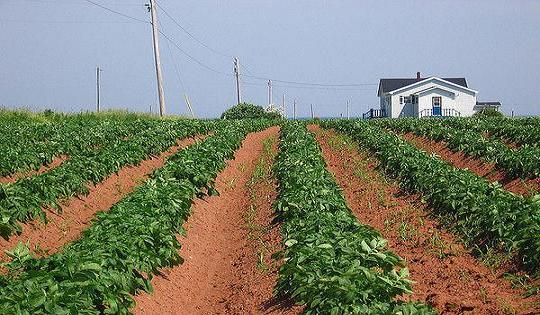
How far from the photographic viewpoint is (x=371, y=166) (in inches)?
834

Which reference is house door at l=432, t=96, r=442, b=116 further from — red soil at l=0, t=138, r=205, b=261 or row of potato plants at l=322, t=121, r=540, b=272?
red soil at l=0, t=138, r=205, b=261

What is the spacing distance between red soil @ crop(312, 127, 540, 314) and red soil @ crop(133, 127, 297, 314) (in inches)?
74.1

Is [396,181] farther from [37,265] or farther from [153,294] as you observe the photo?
[37,265]

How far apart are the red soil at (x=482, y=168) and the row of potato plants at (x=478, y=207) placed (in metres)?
1.57

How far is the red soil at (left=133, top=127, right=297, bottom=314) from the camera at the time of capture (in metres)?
8.66

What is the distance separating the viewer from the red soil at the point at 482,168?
15041 mm

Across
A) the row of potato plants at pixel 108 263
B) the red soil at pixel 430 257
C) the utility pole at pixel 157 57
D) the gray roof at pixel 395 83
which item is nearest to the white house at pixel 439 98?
the gray roof at pixel 395 83

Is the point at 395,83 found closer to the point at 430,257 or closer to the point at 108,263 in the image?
the point at 430,257

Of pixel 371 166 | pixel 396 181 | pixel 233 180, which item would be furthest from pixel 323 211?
pixel 371 166

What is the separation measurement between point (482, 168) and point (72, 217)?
11.4 metres

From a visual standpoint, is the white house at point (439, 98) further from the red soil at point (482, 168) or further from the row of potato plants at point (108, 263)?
the row of potato plants at point (108, 263)

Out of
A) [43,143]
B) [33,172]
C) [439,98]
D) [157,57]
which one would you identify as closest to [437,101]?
[439,98]

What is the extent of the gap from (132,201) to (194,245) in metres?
1.38

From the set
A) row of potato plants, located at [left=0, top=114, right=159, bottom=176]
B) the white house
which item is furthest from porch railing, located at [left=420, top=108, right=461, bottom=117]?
row of potato plants, located at [left=0, top=114, right=159, bottom=176]
